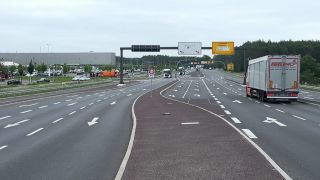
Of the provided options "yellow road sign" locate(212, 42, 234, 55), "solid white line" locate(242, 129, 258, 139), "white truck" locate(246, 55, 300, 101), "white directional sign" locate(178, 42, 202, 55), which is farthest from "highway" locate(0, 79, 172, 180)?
"white directional sign" locate(178, 42, 202, 55)

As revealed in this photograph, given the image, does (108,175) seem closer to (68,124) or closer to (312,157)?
(312,157)

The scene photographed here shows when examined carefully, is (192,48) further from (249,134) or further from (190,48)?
(249,134)

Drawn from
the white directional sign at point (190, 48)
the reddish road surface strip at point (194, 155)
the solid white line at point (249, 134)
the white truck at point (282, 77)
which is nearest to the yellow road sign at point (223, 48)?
the white directional sign at point (190, 48)

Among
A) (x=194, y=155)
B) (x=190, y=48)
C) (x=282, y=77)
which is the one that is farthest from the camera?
(x=190, y=48)

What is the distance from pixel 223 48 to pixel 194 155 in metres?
67.4

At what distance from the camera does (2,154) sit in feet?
41.6

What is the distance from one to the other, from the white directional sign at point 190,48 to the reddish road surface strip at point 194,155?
6107 cm

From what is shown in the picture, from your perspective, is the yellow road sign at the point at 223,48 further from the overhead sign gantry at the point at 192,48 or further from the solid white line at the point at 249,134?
the solid white line at the point at 249,134

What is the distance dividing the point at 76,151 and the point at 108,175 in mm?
3708

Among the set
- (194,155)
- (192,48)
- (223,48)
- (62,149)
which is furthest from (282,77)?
(192,48)

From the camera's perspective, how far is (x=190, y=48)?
261ft

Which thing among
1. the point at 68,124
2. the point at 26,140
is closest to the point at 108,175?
the point at 26,140

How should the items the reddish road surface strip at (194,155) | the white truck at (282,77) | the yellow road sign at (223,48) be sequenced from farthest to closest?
the yellow road sign at (223,48) → the white truck at (282,77) → the reddish road surface strip at (194,155)

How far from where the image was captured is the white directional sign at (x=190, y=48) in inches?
3123
